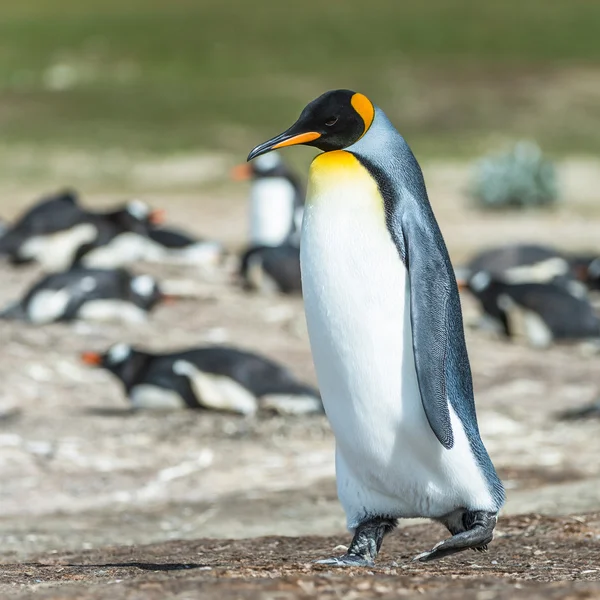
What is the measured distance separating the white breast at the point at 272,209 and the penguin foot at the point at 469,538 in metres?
11.5

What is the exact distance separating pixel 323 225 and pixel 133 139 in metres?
24.3

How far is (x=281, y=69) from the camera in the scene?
121 feet

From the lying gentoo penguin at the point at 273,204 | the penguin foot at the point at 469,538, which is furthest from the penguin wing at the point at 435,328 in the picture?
the lying gentoo penguin at the point at 273,204

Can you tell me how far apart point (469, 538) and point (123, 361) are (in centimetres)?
560

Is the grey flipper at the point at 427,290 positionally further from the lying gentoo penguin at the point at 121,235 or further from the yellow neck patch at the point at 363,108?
the lying gentoo penguin at the point at 121,235

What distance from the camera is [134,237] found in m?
15.2

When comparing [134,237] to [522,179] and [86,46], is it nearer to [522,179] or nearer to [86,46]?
[522,179]

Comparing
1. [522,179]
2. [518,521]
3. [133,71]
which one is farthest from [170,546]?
[133,71]

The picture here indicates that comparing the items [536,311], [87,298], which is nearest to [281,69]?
[536,311]

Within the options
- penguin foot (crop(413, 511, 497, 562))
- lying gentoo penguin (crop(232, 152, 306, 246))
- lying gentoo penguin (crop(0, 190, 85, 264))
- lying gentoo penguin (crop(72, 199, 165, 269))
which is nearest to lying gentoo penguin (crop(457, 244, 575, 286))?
lying gentoo penguin (crop(232, 152, 306, 246))

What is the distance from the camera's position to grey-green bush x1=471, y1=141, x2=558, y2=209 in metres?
20.9

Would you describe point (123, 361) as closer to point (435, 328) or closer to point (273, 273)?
point (273, 273)

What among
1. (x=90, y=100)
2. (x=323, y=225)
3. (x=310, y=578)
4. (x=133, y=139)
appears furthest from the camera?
(x=90, y=100)

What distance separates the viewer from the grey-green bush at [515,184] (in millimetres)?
20906
